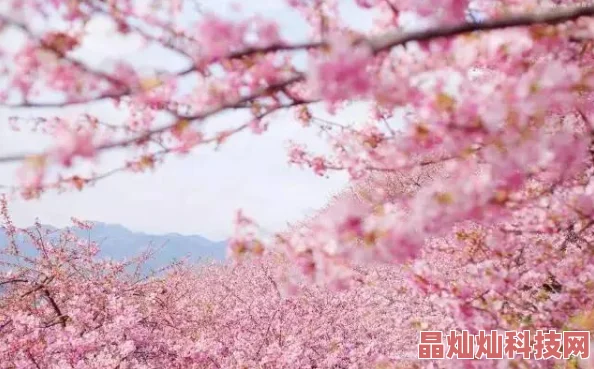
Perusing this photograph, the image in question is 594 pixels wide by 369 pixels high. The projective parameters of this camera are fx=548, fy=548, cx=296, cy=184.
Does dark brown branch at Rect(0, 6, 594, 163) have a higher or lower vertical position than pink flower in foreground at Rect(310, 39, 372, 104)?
higher

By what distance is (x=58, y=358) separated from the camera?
842cm

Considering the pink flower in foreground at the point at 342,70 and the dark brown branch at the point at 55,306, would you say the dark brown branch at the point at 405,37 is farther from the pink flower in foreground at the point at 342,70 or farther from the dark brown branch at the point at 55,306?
the dark brown branch at the point at 55,306

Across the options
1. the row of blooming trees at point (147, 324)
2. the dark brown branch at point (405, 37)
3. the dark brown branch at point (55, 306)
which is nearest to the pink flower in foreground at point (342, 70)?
the dark brown branch at point (405, 37)

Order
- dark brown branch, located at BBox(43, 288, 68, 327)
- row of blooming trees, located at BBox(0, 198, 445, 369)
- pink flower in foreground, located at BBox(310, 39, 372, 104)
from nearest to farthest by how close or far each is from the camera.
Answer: pink flower in foreground, located at BBox(310, 39, 372, 104) < row of blooming trees, located at BBox(0, 198, 445, 369) < dark brown branch, located at BBox(43, 288, 68, 327)

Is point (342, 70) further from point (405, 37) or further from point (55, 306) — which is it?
point (55, 306)

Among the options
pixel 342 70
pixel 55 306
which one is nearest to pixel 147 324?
pixel 55 306

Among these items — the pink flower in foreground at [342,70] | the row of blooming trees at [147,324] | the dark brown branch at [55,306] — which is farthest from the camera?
the dark brown branch at [55,306]

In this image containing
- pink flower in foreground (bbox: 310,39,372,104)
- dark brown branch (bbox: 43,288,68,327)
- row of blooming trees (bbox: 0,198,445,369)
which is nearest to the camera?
pink flower in foreground (bbox: 310,39,372,104)

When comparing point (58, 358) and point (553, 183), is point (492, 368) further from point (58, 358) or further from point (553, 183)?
point (58, 358)

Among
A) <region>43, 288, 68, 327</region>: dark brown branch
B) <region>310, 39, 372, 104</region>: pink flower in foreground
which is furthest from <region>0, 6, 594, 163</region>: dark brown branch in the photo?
<region>43, 288, 68, 327</region>: dark brown branch

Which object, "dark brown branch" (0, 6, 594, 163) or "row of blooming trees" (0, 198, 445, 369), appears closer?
"dark brown branch" (0, 6, 594, 163)

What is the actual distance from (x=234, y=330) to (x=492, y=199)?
984 cm

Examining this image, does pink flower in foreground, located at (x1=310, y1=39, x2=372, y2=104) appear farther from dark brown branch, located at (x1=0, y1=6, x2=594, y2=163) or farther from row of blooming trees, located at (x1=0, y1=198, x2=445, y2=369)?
row of blooming trees, located at (x1=0, y1=198, x2=445, y2=369)

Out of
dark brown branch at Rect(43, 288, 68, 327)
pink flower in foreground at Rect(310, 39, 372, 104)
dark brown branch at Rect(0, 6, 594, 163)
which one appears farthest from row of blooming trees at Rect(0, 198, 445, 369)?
pink flower in foreground at Rect(310, 39, 372, 104)
